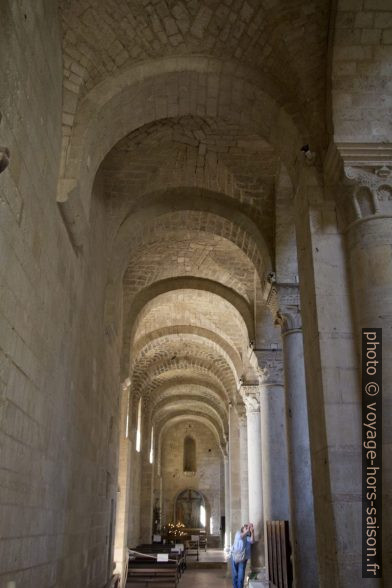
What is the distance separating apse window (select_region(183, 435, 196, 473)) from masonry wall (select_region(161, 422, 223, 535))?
0.27 meters

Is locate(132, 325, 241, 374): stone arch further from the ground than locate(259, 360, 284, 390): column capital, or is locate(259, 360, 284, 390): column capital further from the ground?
locate(132, 325, 241, 374): stone arch

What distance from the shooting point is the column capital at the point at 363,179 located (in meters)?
5.18

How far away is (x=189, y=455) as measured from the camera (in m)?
35.8

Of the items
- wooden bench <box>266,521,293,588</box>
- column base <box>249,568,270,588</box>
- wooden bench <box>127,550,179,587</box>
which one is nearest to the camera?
wooden bench <box>266,521,293,588</box>

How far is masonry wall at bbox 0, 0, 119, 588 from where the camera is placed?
3703 mm

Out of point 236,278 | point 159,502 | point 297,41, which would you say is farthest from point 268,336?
point 159,502

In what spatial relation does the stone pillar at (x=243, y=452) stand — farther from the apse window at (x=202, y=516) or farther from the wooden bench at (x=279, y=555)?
the apse window at (x=202, y=516)

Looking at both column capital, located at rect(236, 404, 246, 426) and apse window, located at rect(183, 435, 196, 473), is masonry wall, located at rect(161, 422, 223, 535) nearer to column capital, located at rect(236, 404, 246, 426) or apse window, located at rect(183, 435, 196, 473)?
apse window, located at rect(183, 435, 196, 473)

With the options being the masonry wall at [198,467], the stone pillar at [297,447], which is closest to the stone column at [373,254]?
the stone pillar at [297,447]

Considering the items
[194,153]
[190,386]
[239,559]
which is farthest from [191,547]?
[194,153]

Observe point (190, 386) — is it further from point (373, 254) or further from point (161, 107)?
point (373, 254)

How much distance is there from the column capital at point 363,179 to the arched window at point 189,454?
106ft

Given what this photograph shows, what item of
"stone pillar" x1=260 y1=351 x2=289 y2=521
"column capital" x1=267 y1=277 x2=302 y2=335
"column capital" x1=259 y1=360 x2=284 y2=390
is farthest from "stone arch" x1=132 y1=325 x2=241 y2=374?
"column capital" x1=267 y1=277 x2=302 y2=335

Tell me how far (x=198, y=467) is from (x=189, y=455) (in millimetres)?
996
